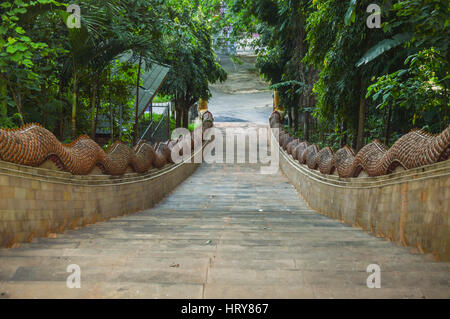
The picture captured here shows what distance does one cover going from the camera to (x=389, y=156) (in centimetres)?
462

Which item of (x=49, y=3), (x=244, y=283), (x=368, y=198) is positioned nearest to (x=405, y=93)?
(x=368, y=198)

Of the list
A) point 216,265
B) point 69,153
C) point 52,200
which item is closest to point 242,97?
point 69,153

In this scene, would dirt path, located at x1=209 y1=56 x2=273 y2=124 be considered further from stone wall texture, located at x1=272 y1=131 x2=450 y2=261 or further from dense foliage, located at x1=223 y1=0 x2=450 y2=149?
stone wall texture, located at x1=272 y1=131 x2=450 y2=261

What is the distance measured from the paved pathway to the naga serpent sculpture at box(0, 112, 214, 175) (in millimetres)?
818

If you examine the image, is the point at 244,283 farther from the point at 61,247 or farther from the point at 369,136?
the point at 369,136

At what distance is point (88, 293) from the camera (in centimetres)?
241

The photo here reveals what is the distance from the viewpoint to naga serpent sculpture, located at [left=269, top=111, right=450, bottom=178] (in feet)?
11.9

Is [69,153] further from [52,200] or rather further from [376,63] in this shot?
[376,63]

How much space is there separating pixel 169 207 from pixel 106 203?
2.92m

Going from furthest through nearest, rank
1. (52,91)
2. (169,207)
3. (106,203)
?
1. (169,207)
2. (52,91)
3. (106,203)

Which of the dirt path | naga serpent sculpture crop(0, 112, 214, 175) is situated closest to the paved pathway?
naga serpent sculpture crop(0, 112, 214, 175)

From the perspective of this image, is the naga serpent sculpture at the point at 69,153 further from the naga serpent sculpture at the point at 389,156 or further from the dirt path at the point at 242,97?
the dirt path at the point at 242,97

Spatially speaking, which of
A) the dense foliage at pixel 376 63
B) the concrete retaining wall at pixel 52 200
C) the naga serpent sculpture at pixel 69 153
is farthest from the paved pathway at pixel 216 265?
the dense foliage at pixel 376 63

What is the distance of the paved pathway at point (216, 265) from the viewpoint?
247 centimetres
